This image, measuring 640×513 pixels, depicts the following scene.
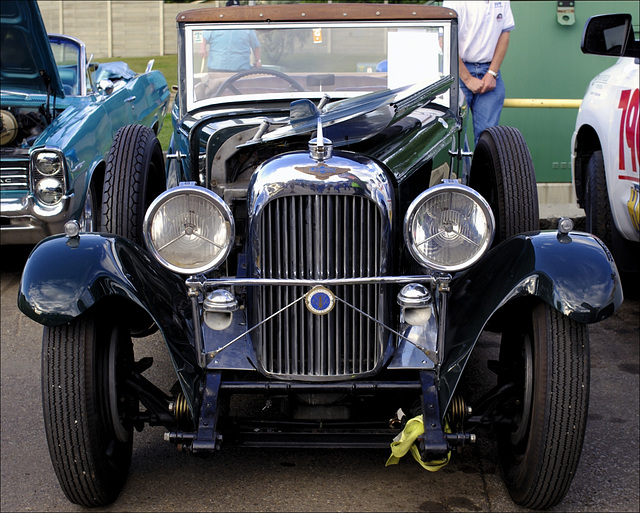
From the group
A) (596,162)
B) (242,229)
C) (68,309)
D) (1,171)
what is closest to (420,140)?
(242,229)

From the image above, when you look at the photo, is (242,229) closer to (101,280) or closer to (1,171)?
(101,280)

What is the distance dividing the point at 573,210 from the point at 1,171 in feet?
15.0

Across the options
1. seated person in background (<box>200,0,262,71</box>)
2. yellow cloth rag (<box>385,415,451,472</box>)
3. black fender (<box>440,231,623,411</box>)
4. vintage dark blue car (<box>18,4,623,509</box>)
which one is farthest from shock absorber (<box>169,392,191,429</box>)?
seated person in background (<box>200,0,262,71</box>)

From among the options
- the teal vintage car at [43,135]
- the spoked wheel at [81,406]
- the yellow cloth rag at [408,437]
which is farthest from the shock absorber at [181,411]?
the teal vintage car at [43,135]

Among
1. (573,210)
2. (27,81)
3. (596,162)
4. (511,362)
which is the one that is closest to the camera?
(511,362)

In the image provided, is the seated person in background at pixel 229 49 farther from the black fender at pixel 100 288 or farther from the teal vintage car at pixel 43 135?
the black fender at pixel 100 288

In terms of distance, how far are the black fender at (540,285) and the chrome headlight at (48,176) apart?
10.8 ft

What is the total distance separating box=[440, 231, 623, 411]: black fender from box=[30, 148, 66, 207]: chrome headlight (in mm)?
3299

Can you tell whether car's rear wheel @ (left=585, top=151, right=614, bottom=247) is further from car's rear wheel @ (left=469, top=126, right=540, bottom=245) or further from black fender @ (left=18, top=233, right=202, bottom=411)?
black fender @ (left=18, top=233, right=202, bottom=411)

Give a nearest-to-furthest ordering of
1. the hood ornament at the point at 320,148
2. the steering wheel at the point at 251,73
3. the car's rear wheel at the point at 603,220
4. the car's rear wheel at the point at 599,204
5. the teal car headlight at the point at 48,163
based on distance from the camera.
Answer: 1. the hood ornament at the point at 320,148
2. the steering wheel at the point at 251,73
3. the car's rear wheel at the point at 603,220
4. the car's rear wheel at the point at 599,204
5. the teal car headlight at the point at 48,163

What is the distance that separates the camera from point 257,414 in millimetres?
3627

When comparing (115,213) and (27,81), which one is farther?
(27,81)

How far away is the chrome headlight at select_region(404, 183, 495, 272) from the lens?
8.84 ft

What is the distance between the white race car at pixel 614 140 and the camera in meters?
4.34
